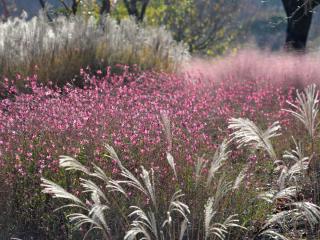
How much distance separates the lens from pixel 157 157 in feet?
17.8

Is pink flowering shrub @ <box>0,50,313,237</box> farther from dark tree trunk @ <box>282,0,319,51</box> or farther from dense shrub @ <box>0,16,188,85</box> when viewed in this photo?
dark tree trunk @ <box>282,0,319,51</box>

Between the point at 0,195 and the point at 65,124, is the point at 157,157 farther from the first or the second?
the point at 0,195

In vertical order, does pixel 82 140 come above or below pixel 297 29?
above

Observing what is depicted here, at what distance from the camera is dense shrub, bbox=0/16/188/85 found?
10296 mm

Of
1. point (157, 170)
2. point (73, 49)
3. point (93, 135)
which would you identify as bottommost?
point (73, 49)

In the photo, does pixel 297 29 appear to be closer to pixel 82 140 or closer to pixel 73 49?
pixel 73 49

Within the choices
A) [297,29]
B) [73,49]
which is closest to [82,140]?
[73,49]

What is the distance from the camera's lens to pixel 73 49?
36.1 feet

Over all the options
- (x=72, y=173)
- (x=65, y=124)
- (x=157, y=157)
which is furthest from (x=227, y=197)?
(x=65, y=124)

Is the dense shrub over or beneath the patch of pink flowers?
beneath

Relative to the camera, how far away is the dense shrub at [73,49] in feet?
33.8

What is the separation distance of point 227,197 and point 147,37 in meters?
7.93

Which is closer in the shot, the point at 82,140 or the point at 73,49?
the point at 82,140

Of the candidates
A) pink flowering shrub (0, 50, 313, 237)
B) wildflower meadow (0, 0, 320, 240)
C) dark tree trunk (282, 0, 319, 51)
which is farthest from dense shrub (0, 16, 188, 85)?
pink flowering shrub (0, 50, 313, 237)
